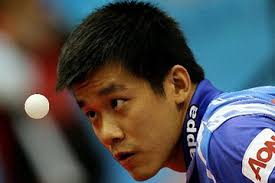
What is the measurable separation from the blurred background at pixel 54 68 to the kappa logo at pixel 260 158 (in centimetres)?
110

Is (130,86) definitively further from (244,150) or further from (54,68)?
(54,68)

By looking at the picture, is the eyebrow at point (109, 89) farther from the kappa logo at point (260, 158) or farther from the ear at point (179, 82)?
the kappa logo at point (260, 158)

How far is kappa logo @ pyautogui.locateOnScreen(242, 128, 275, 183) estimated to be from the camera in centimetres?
89

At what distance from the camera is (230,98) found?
3.41 feet

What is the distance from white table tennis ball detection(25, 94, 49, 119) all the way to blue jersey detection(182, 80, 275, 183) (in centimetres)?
85

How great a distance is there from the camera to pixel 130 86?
112cm

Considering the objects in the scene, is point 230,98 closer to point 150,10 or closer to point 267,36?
point 150,10

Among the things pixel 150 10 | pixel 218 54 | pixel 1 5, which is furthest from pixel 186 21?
pixel 150 10

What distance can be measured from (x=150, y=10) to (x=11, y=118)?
32.1 inches

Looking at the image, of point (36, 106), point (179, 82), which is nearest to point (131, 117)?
point (179, 82)

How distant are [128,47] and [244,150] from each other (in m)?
0.34

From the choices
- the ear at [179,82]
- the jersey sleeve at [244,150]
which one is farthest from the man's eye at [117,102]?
the jersey sleeve at [244,150]

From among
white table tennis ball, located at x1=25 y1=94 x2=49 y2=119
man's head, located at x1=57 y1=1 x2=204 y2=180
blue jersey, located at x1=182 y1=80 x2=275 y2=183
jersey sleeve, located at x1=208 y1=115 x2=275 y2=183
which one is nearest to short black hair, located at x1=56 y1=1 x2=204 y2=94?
man's head, located at x1=57 y1=1 x2=204 y2=180

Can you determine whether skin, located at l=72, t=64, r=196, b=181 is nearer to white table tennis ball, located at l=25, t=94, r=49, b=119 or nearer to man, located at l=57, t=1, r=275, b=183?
man, located at l=57, t=1, r=275, b=183
